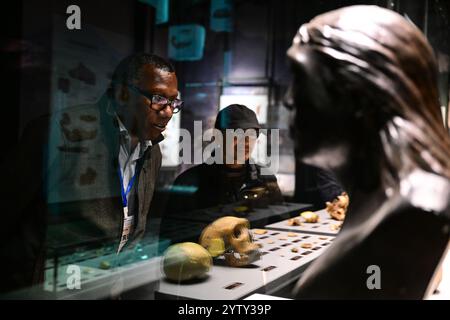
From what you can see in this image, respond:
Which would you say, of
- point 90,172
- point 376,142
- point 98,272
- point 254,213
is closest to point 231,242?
point 98,272

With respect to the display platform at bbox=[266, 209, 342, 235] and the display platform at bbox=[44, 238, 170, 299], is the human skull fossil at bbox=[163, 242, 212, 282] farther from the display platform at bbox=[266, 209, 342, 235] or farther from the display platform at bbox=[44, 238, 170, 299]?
the display platform at bbox=[266, 209, 342, 235]

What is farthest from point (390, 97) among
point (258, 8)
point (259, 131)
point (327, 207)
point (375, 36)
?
point (327, 207)

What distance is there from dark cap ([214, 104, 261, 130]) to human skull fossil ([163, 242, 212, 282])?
2.42 ft

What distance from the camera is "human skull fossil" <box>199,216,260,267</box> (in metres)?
1.75

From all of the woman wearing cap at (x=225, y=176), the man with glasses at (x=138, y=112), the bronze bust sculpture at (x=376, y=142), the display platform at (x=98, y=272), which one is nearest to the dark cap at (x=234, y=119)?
the woman wearing cap at (x=225, y=176)

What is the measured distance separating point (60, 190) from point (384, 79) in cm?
122

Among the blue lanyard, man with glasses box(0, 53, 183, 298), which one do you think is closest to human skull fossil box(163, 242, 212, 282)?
man with glasses box(0, 53, 183, 298)

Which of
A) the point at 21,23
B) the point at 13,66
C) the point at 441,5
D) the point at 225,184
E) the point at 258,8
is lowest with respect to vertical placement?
the point at 225,184

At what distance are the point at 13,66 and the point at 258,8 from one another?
5.57 feet

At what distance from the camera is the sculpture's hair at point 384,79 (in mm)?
1008

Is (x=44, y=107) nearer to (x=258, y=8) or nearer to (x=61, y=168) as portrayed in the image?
(x=61, y=168)

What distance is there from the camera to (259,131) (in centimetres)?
234

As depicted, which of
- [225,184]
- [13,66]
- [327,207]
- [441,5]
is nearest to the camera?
[13,66]

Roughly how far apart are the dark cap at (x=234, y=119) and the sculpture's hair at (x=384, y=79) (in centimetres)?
105
